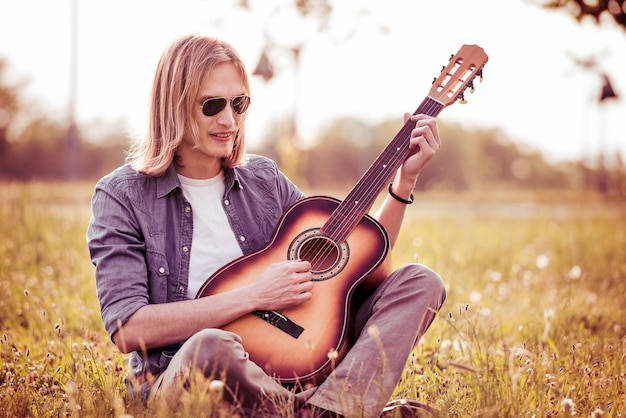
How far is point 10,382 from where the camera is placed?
10.3 feet

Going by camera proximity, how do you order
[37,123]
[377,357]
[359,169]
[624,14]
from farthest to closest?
[359,169], [37,123], [624,14], [377,357]

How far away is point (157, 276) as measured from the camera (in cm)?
298

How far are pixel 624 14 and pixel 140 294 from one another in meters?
2.99

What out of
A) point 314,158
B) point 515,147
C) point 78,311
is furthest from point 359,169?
point 78,311

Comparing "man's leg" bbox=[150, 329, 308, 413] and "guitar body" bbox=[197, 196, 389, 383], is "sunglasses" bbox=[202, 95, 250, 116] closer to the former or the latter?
"guitar body" bbox=[197, 196, 389, 383]

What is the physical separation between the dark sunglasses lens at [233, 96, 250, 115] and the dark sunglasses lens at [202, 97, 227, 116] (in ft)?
0.19

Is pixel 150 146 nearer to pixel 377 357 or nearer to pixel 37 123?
pixel 377 357

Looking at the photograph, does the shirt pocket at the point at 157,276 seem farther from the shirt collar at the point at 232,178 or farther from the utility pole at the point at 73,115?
the utility pole at the point at 73,115

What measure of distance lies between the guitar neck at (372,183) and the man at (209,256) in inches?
2.5

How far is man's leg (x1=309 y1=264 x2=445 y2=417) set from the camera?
8.64ft

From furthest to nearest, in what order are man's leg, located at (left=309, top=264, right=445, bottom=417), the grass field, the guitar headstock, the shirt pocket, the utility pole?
the utility pole → the guitar headstock → the shirt pocket → the grass field → man's leg, located at (left=309, top=264, right=445, bottom=417)

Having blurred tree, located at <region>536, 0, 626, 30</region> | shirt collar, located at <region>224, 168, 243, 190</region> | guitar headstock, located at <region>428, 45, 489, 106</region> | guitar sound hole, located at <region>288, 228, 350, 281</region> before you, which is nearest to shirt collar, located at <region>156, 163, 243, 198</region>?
shirt collar, located at <region>224, 168, 243, 190</region>

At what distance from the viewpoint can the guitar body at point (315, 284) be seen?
9.10ft

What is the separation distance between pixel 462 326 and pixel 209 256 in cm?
120
